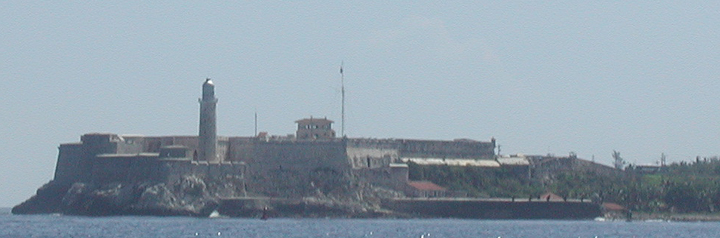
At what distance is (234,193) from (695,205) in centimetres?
2936

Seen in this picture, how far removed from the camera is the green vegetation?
125 metres

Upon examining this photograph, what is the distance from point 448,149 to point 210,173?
21.4 m

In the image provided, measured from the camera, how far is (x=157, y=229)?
9338cm

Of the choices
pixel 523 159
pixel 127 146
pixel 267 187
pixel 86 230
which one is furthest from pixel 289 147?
pixel 86 230

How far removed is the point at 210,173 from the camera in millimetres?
117625

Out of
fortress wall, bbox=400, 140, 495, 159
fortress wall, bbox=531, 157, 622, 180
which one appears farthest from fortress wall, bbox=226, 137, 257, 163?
fortress wall, bbox=531, 157, 622, 180

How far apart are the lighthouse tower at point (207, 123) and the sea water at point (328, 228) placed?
788 centimetres

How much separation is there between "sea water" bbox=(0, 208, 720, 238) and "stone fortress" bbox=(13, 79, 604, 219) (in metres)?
2.82

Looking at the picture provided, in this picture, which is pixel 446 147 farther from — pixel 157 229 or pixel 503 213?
pixel 157 229

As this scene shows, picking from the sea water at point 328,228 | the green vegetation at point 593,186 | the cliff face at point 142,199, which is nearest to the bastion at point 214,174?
the cliff face at point 142,199

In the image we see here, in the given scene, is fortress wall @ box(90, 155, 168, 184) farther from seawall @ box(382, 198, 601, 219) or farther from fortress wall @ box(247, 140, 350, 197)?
seawall @ box(382, 198, 601, 219)

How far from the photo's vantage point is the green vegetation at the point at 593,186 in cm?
12456

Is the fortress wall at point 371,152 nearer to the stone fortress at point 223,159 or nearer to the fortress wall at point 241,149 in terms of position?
the stone fortress at point 223,159

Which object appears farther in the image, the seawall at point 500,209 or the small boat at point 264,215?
the seawall at point 500,209
